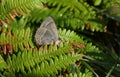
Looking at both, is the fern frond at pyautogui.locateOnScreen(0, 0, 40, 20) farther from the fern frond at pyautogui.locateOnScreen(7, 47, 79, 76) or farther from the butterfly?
the fern frond at pyautogui.locateOnScreen(7, 47, 79, 76)

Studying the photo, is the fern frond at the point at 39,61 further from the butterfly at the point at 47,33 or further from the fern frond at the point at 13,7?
the fern frond at the point at 13,7

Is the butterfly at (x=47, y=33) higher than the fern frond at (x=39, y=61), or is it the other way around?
the butterfly at (x=47, y=33)

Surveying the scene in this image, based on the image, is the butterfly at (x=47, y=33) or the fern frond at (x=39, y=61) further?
the butterfly at (x=47, y=33)

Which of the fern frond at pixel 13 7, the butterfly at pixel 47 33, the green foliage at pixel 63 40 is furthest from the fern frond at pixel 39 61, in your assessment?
the fern frond at pixel 13 7

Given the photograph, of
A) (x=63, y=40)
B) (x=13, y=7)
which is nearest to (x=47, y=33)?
(x=63, y=40)

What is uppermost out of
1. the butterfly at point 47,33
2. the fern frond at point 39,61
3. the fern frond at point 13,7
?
the fern frond at point 13,7

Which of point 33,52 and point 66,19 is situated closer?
point 33,52

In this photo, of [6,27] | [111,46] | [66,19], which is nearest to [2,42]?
[6,27]

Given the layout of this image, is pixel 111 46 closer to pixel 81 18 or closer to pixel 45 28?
pixel 81 18
